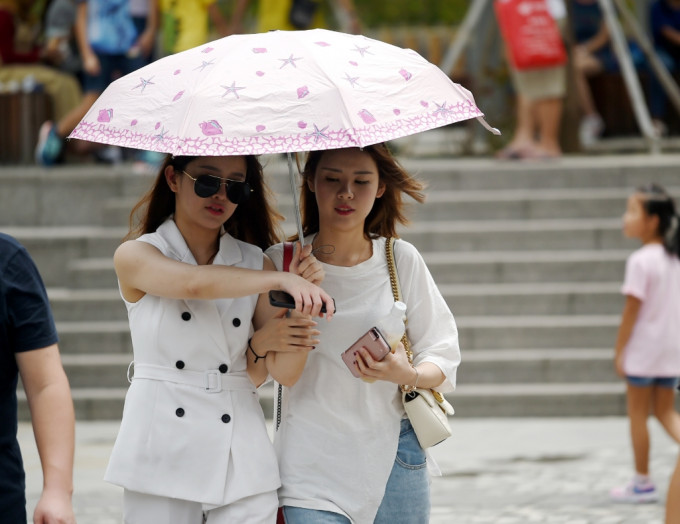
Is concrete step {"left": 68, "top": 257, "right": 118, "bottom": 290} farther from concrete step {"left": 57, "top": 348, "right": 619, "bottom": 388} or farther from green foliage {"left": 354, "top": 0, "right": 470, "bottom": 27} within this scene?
green foliage {"left": 354, "top": 0, "right": 470, "bottom": 27}

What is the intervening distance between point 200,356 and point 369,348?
48 centimetres

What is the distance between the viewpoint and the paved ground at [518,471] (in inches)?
260

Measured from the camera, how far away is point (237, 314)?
3.81 metres

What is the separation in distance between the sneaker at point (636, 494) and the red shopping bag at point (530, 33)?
5.70 meters

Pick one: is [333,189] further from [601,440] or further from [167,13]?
[167,13]

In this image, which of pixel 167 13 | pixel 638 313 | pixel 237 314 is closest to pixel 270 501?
pixel 237 314

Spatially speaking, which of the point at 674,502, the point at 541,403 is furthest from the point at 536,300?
the point at 674,502

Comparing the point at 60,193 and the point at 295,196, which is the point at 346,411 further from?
the point at 60,193

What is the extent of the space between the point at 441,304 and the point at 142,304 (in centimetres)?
93

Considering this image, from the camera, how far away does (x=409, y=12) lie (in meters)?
30.4

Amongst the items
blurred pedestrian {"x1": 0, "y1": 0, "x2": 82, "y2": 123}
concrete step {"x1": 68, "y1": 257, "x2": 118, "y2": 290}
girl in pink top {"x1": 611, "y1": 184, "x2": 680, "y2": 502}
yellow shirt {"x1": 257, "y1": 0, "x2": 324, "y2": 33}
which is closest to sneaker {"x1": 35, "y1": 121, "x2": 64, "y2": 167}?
blurred pedestrian {"x1": 0, "y1": 0, "x2": 82, "y2": 123}

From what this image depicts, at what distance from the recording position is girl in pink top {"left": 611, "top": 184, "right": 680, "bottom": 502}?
6.93 meters

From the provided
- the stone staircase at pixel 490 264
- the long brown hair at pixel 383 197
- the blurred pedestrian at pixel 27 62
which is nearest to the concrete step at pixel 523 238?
the stone staircase at pixel 490 264

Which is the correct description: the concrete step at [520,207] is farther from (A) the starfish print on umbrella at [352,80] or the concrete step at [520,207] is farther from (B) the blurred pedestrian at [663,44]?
(A) the starfish print on umbrella at [352,80]
